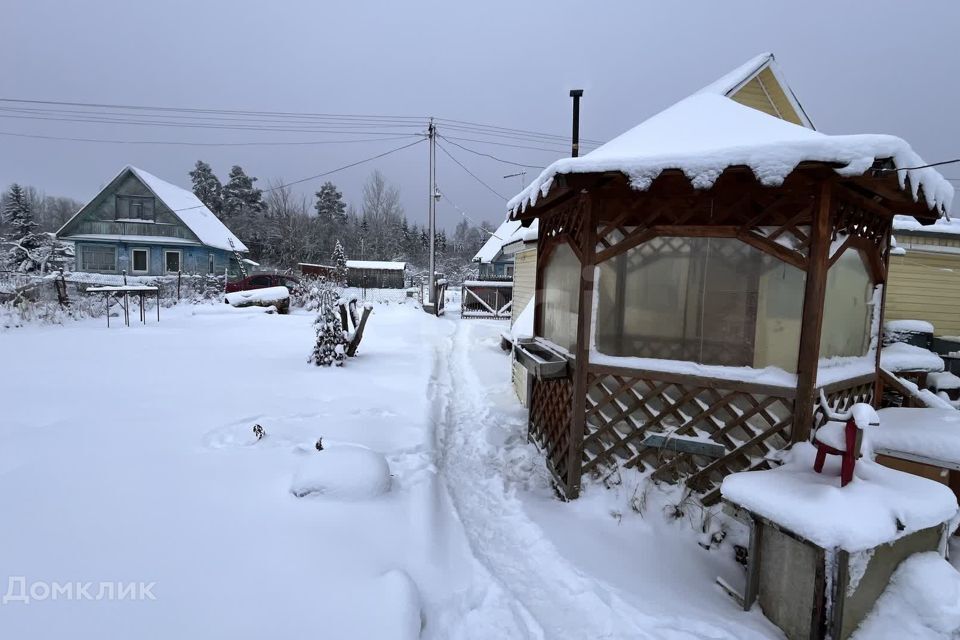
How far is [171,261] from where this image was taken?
23.4 m

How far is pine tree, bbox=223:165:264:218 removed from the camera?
43.2 metres

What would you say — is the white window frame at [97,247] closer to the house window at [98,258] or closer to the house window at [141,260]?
the house window at [98,258]

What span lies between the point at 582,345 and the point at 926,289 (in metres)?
9.33

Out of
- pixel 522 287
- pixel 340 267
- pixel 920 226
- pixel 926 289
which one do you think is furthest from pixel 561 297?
pixel 340 267

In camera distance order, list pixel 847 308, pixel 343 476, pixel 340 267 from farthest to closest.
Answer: pixel 340 267, pixel 847 308, pixel 343 476

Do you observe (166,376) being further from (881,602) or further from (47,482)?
(881,602)

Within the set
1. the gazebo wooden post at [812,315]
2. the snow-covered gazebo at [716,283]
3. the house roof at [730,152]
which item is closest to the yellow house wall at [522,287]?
the snow-covered gazebo at [716,283]

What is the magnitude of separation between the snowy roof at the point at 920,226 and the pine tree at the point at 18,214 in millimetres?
39372

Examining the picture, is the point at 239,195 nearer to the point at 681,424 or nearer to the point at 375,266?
the point at 375,266

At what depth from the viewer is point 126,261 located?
74.7ft

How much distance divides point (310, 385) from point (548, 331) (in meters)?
3.85

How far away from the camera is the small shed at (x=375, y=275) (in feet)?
117

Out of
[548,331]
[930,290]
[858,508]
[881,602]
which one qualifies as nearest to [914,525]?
[858,508]

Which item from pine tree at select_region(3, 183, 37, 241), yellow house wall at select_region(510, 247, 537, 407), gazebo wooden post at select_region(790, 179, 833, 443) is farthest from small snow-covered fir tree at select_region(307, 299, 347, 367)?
pine tree at select_region(3, 183, 37, 241)
